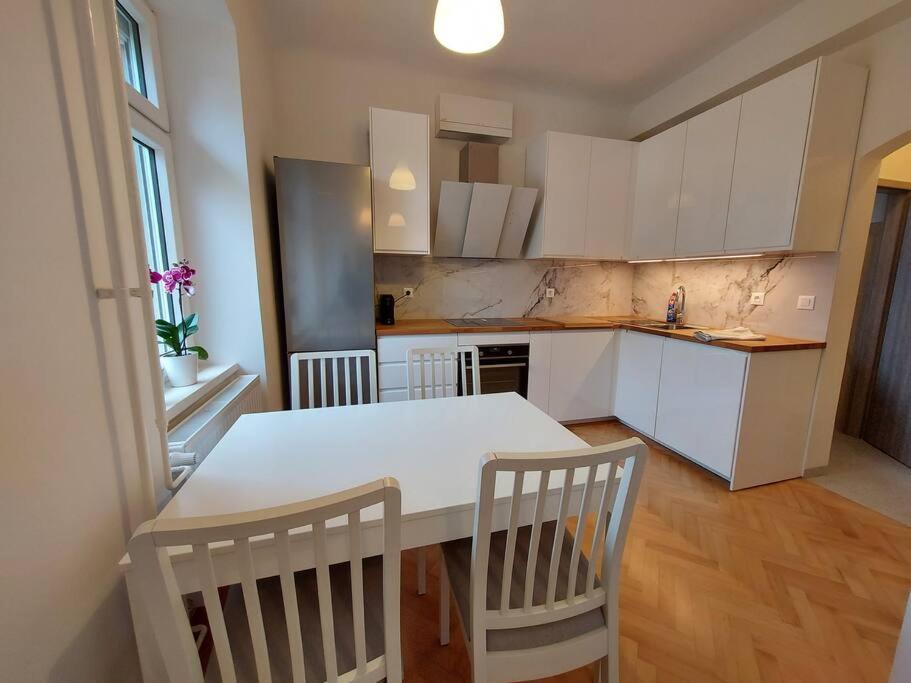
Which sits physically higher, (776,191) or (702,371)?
(776,191)

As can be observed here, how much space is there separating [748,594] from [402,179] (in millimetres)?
2971

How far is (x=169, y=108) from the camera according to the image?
67.0 inches

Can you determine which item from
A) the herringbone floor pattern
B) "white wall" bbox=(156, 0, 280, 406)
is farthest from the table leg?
"white wall" bbox=(156, 0, 280, 406)

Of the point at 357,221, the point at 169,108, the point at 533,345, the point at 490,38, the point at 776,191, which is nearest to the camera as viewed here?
the point at 490,38

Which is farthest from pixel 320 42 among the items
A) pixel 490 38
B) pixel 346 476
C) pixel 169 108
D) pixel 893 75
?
pixel 893 75

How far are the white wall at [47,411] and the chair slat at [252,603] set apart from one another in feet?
1.11

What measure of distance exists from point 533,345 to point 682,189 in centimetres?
159

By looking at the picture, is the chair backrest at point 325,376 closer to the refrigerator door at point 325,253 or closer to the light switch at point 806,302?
the refrigerator door at point 325,253

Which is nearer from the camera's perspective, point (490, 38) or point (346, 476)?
point (346, 476)

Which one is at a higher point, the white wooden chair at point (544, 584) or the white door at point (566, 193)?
the white door at point (566, 193)

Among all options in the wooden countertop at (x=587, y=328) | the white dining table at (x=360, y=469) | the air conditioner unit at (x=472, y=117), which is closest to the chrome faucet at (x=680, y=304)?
the wooden countertop at (x=587, y=328)

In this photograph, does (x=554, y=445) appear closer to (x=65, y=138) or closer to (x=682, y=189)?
(x=65, y=138)

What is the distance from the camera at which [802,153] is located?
1.93 m

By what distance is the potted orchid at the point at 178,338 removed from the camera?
1431mm
